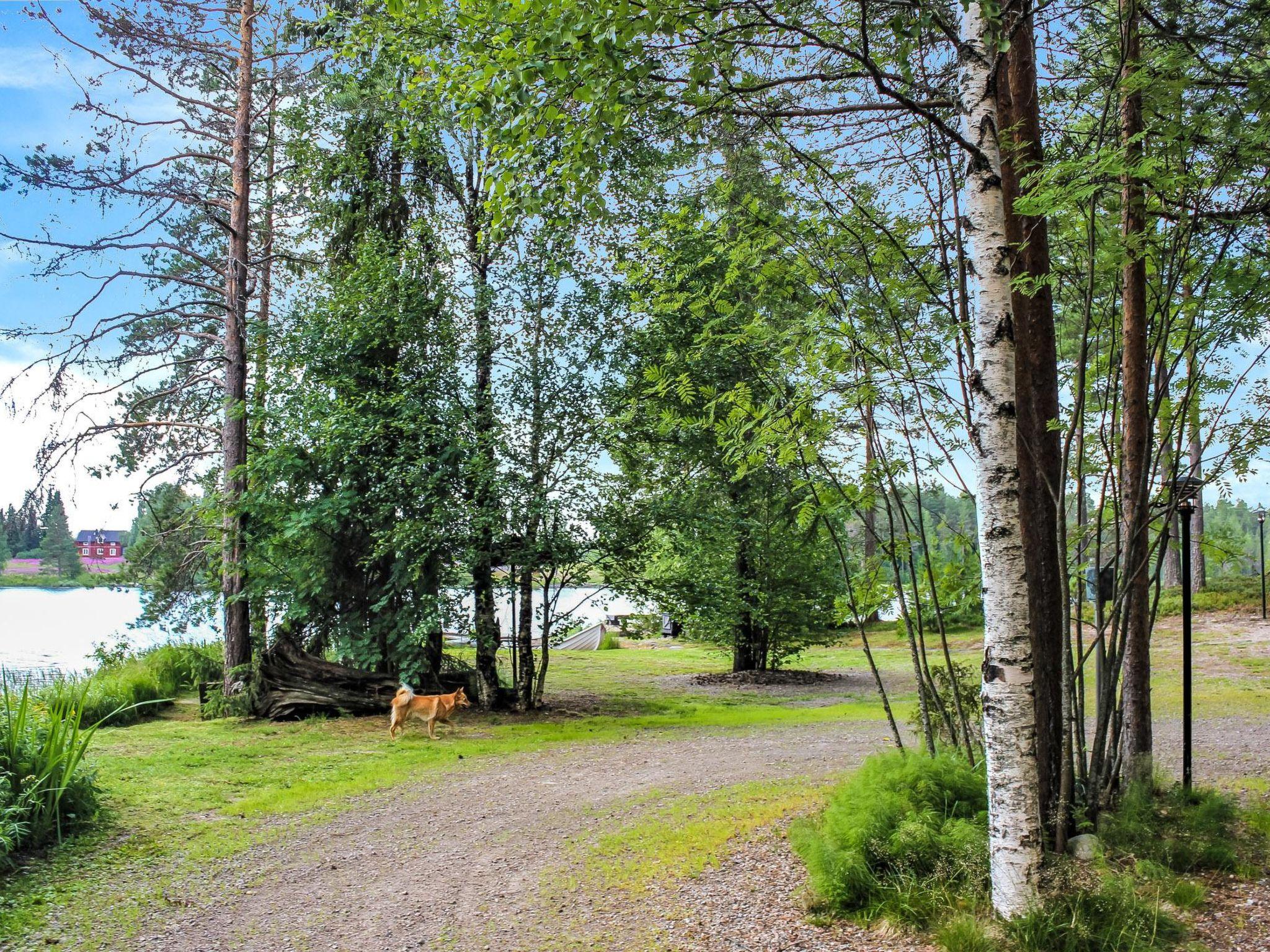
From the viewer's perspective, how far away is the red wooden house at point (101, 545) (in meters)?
15.2

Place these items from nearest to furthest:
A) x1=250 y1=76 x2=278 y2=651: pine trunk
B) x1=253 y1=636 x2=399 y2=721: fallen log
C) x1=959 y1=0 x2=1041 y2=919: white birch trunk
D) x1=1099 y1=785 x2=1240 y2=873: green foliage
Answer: x1=959 y1=0 x2=1041 y2=919: white birch trunk
x1=1099 y1=785 x2=1240 y2=873: green foliage
x1=253 y1=636 x2=399 y2=721: fallen log
x1=250 y1=76 x2=278 y2=651: pine trunk

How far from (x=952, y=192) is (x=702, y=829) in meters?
3.89

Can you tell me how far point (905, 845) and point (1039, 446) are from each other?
2.08 meters

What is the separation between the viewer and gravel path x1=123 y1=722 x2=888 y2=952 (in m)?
3.87

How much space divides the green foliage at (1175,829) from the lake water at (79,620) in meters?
6.26

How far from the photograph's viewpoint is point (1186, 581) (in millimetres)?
5078

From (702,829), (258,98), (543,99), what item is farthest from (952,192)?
(258,98)

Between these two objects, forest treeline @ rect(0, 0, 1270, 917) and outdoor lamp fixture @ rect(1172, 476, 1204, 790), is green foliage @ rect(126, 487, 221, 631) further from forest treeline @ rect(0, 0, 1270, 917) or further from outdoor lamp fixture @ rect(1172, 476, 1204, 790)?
outdoor lamp fixture @ rect(1172, 476, 1204, 790)

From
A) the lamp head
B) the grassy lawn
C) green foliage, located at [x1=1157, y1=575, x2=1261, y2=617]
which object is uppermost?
the lamp head

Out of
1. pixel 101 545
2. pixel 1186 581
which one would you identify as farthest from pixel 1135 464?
pixel 101 545

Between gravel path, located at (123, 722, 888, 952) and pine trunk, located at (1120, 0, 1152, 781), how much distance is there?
90.1 inches

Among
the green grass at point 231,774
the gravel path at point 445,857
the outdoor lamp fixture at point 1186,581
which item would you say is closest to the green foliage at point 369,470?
the green grass at point 231,774

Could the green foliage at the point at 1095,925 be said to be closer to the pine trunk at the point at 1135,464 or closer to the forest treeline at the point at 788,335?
the forest treeline at the point at 788,335

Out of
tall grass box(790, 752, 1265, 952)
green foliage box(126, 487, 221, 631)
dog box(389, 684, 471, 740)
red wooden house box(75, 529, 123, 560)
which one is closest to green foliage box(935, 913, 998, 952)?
tall grass box(790, 752, 1265, 952)
